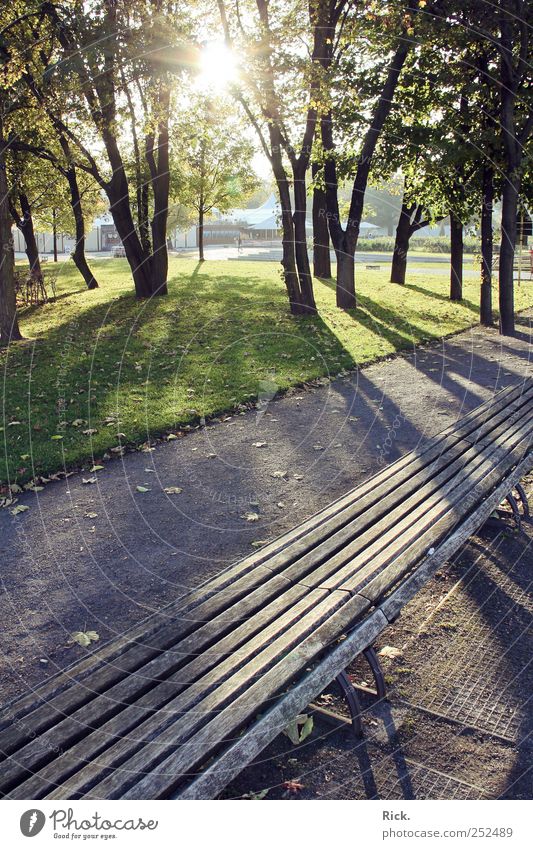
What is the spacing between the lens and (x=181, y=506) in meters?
6.14

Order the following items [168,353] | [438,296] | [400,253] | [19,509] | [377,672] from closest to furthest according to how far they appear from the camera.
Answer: [377,672] < [19,509] < [168,353] < [438,296] < [400,253]

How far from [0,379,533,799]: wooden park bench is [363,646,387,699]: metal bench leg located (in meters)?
0.02

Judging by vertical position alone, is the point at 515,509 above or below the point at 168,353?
below

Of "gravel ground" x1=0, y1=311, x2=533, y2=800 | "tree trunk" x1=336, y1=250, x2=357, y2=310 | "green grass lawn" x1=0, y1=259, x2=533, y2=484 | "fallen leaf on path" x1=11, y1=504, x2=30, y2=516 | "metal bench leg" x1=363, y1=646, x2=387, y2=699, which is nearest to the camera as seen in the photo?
"metal bench leg" x1=363, y1=646, x2=387, y2=699

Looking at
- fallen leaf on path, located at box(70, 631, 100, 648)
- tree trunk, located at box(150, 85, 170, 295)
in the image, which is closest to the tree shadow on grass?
tree trunk, located at box(150, 85, 170, 295)

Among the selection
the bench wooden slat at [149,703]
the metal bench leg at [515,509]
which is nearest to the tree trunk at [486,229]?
the metal bench leg at [515,509]

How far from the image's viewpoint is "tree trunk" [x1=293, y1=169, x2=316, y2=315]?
1591 centimetres

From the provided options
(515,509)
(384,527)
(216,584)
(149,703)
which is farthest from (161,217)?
(149,703)

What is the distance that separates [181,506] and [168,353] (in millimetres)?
6772

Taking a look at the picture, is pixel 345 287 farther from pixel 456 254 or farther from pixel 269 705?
pixel 269 705

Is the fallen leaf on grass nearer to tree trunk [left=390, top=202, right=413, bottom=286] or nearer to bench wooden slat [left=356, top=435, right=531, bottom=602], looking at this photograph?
bench wooden slat [left=356, top=435, right=531, bottom=602]

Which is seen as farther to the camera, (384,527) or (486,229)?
(486,229)

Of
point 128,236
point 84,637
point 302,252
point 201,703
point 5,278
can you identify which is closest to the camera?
point 201,703

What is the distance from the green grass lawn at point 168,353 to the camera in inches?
324
